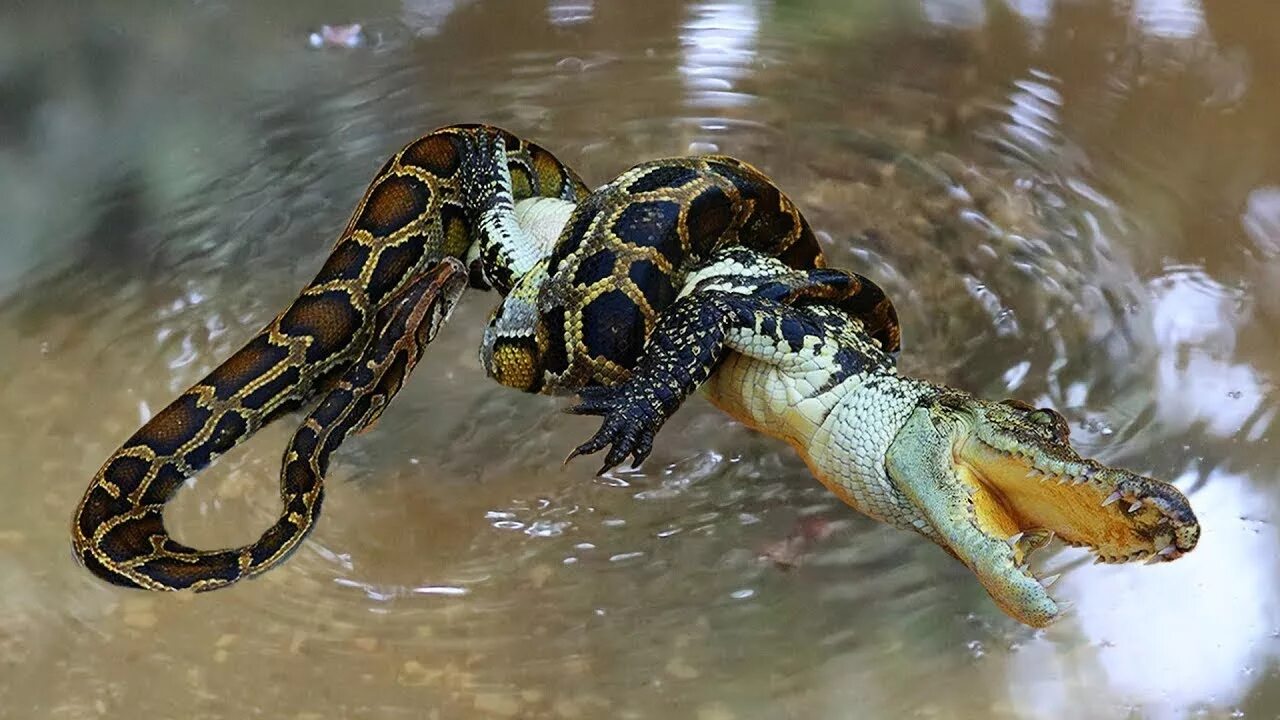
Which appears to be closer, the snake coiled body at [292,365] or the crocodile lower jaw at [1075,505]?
the crocodile lower jaw at [1075,505]

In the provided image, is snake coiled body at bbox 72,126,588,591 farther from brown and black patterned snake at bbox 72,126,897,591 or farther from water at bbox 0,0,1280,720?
water at bbox 0,0,1280,720

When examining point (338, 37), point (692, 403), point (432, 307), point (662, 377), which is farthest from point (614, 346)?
point (338, 37)

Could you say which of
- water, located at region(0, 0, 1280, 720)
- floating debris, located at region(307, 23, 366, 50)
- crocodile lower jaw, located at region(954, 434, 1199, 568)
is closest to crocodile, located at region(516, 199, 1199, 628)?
crocodile lower jaw, located at region(954, 434, 1199, 568)

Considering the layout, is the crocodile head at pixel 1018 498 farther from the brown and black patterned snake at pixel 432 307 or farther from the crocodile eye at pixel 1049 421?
the brown and black patterned snake at pixel 432 307

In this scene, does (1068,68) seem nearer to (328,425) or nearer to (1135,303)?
(1135,303)

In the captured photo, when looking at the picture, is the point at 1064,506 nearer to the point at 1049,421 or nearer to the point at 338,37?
the point at 1049,421

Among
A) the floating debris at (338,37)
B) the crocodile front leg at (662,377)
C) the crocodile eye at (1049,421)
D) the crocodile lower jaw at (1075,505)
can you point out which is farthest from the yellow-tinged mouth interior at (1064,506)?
the floating debris at (338,37)

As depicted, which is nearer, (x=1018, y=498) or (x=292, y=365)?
(x=1018, y=498)

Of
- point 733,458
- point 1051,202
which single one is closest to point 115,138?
point 733,458
